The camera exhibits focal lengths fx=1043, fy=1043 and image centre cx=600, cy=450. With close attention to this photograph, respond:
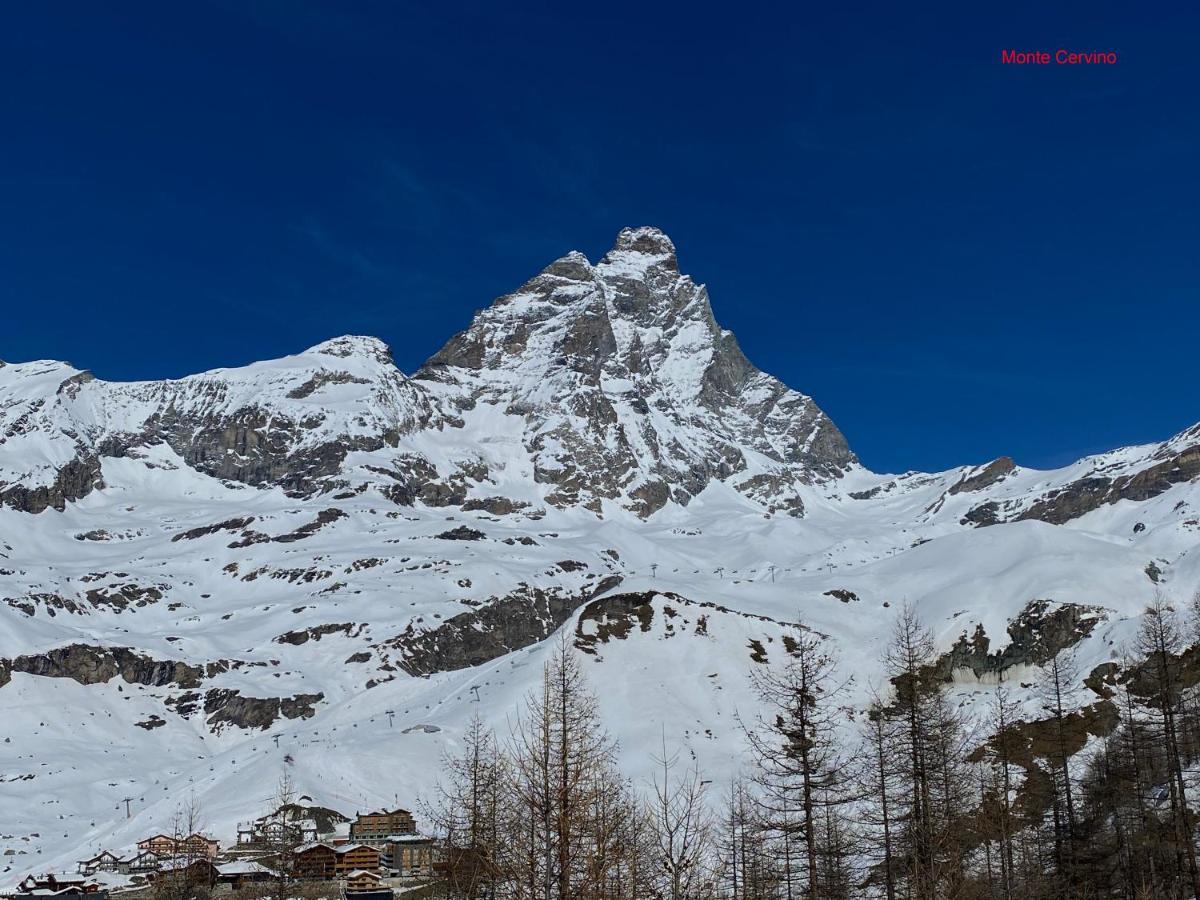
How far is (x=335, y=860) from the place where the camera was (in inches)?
3501

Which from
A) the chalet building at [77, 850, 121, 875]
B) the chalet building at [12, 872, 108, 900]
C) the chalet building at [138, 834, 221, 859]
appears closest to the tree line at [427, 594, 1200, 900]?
the chalet building at [12, 872, 108, 900]

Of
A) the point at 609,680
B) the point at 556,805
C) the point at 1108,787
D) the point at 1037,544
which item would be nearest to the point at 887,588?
the point at 1037,544

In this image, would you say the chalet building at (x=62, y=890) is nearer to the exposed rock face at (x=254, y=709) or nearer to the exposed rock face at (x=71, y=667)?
the exposed rock face at (x=254, y=709)

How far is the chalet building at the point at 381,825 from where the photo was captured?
9975cm

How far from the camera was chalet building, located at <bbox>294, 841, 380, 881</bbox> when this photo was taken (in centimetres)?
8788

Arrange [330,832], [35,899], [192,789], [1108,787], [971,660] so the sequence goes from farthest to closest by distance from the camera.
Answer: [971,660], [192,789], [330,832], [35,899], [1108,787]

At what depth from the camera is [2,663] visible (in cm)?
18925

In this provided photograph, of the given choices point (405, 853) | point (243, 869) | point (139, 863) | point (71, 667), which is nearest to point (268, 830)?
point (243, 869)

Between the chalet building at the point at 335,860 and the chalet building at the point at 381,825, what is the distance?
9.86 meters

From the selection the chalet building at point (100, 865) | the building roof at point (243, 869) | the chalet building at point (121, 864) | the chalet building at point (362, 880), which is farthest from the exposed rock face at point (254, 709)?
the chalet building at point (362, 880)

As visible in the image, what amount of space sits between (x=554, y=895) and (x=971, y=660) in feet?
416

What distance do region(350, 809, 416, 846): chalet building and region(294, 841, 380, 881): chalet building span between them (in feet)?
32.3

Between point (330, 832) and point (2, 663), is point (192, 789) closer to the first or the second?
point (330, 832)

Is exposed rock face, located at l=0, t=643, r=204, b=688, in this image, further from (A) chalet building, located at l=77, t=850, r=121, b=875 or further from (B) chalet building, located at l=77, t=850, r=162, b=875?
(B) chalet building, located at l=77, t=850, r=162, b=875
